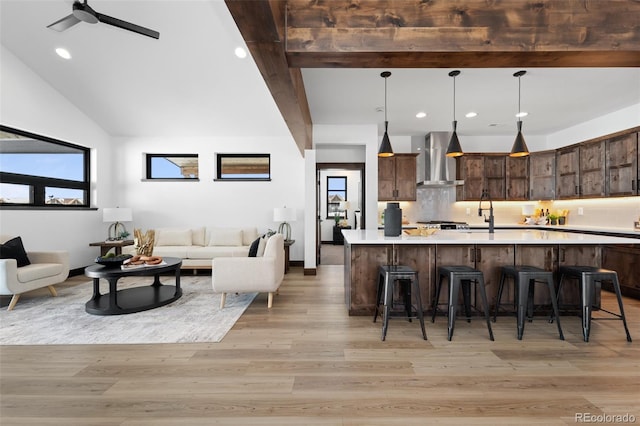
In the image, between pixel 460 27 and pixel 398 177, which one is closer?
pixel 460 27

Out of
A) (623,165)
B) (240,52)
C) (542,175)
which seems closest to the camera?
(240,52)

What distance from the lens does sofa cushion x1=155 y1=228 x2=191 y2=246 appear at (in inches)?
225

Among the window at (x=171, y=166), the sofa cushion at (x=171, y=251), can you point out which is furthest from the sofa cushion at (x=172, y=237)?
the window at (x=171, y=166)

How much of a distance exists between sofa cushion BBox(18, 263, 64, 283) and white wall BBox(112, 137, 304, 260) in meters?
2.39

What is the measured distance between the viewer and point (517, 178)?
6.25 metres

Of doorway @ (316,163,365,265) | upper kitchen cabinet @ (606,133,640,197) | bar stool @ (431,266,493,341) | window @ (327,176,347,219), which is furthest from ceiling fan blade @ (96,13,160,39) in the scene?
window @ (327,176,347,219)

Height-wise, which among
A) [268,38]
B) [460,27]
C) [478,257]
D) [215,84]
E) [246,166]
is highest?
[215,84]

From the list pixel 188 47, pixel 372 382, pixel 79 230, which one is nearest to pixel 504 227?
pixel 372 382

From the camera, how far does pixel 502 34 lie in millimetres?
2404

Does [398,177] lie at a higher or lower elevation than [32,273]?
higher

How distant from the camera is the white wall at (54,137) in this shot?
172 inches

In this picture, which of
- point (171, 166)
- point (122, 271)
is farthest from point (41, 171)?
point (122, 271)

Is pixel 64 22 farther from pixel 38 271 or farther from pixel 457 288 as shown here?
pixel 457 288

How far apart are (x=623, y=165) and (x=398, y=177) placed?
3.44 meters
